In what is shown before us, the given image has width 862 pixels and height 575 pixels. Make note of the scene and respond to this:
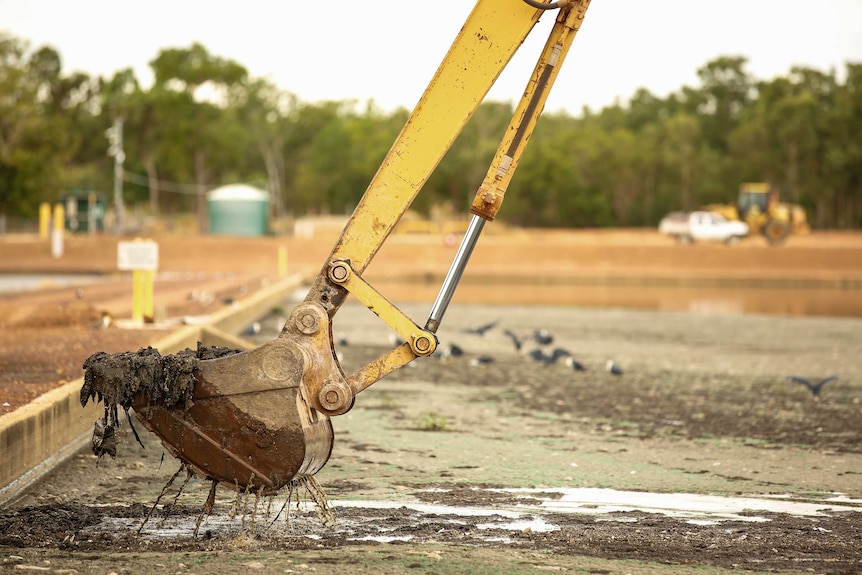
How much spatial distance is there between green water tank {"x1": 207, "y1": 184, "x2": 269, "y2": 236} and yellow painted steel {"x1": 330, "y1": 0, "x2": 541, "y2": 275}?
5959 cm

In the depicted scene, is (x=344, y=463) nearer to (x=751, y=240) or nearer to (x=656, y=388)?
(x=656, y=388)

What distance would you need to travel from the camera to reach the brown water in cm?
3338

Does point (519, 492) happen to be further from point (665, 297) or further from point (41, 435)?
point (665, 297)

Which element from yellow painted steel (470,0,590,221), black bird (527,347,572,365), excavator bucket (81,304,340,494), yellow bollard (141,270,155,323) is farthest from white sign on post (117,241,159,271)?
yellow painted steel (470,0,590,221)

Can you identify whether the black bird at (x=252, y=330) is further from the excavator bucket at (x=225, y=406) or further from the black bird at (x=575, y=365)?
the excavator bucket at (x=225, y=406)

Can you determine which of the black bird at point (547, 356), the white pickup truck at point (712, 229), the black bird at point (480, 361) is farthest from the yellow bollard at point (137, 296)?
the white pickup truck at point (712, 229)

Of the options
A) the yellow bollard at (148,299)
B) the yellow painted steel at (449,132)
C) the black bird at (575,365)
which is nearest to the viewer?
the yellow painted steel at (449,132)

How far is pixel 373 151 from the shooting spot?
87.8 meters

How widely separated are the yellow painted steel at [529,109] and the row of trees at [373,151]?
6736cm

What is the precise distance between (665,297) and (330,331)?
110 feet

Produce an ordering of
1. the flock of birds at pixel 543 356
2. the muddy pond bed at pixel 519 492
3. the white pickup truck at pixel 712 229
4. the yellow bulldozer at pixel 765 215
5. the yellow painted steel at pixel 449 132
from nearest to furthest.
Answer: the muddy pond bed at pixel 519 492 < the yellow painted steel at pixel 449 132 < the flock of birds at pixel 543 356 < the yellow bulldozer at pixel 765 215 < the white pickup truck at pixel 712 229

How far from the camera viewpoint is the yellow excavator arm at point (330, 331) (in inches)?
273

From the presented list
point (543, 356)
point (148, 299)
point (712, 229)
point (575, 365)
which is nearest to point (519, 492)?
point (575, 365)

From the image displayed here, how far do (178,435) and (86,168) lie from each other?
86.7 m
